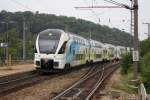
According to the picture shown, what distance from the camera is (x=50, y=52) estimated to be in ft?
110

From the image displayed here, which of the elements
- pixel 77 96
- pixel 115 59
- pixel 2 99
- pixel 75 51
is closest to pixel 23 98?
pixel 2 99

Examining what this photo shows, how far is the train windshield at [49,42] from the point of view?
33.5 meters

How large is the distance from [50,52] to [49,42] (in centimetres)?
83

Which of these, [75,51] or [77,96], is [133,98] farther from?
[75,51]

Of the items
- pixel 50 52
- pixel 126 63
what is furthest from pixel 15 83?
pixel 126 63

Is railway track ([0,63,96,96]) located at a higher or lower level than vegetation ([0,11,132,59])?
lower

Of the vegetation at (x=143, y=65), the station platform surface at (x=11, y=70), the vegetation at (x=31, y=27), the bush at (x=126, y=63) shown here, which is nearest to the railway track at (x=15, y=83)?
the station platform surface at (x=11, y=70)

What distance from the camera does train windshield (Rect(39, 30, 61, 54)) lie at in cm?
3347

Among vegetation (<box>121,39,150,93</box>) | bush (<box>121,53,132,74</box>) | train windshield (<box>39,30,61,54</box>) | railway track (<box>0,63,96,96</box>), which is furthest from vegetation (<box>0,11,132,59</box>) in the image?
railway track (<box>0,63,96,96</box>)

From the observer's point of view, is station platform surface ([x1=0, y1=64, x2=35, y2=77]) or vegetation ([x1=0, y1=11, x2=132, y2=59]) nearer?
station platform surface ([x1=0, y1=64, x2=35, y2=77])

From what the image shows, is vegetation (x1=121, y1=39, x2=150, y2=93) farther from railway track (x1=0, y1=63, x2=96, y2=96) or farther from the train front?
railway track (x1=0, y1=63, x2=96, y2=96)

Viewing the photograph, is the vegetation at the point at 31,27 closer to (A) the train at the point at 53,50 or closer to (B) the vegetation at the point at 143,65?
(B) the vegetation at the point at 143,65

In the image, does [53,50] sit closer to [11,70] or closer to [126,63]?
[11,70]

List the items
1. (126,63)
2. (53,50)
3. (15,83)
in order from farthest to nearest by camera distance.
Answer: (126,63) → (53,50) → (15,83)
